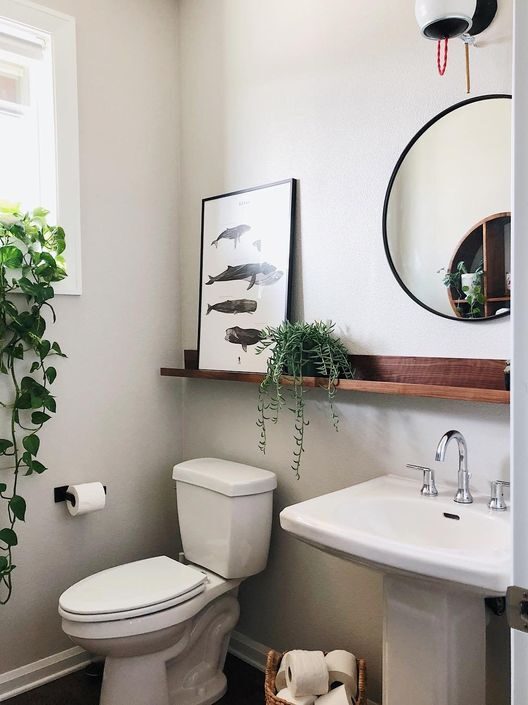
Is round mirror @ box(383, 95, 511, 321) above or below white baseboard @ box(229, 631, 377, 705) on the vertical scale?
above

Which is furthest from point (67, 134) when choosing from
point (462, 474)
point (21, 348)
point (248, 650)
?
point (248, 650)

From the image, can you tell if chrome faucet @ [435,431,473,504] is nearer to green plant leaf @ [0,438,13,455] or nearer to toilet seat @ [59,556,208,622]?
toilet seat @ [59,556,208,622]

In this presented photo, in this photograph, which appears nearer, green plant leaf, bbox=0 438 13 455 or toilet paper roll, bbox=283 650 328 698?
toilet paper roll, bbox=283 650 328 698

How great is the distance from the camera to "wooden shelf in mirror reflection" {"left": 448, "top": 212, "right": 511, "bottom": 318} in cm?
158

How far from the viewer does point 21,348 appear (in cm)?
211

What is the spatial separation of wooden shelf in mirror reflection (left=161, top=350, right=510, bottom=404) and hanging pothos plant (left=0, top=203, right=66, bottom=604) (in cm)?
89

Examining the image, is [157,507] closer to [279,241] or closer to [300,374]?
[300,374]

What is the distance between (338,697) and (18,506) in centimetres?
120

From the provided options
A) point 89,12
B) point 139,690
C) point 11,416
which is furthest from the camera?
point 89,12

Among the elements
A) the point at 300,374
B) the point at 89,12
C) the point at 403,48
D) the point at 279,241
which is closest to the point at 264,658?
the point at 300,374

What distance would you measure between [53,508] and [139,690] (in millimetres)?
714

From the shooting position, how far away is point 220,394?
8.13 feet

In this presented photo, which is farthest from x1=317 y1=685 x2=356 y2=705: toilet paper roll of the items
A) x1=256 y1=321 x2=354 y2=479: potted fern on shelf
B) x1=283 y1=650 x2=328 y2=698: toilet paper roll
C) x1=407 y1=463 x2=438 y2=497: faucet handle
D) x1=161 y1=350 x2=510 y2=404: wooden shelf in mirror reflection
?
x1=161 y1=350 x2=510 y2=404: wooden shelf in mirror reflection

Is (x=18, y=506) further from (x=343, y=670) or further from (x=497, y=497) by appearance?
(x=497, y=497)
